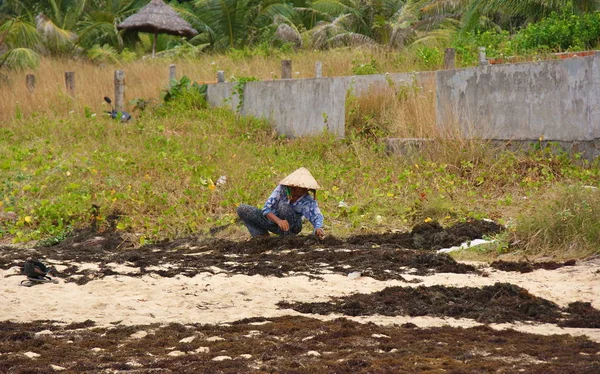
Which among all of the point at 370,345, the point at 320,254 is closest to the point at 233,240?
the point at 320,254

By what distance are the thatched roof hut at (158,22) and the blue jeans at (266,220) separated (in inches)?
603

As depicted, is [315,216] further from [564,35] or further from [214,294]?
[564,35]

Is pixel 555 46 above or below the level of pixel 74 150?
above

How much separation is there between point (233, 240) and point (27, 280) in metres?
2.67

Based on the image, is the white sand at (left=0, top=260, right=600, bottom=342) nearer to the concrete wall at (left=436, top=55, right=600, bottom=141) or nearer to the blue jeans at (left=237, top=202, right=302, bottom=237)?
the blue jeans at (left=237, top=202, right=302, bottom=237)

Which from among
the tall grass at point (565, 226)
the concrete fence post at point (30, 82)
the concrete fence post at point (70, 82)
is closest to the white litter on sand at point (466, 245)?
the tall grass at point (565, 226)

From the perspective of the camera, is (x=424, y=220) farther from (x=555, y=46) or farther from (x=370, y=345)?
(x=555, y=46)

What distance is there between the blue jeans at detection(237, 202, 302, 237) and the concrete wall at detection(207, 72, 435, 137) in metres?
4.92

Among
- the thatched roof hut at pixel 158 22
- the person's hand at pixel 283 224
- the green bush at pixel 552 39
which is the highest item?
the thatched roof hut at pixel 158 22

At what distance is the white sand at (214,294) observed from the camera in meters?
6.22

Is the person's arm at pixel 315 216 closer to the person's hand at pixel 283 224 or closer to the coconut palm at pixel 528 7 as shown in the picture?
the person's hand at pixel 283 224

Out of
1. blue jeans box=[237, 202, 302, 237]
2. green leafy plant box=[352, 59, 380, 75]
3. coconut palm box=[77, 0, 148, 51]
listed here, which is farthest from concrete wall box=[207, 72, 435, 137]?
coconut palm box=[77, 0, 148, 51]

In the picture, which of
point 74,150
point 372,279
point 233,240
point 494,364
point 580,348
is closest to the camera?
point 494,364

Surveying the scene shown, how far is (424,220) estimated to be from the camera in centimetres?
968
